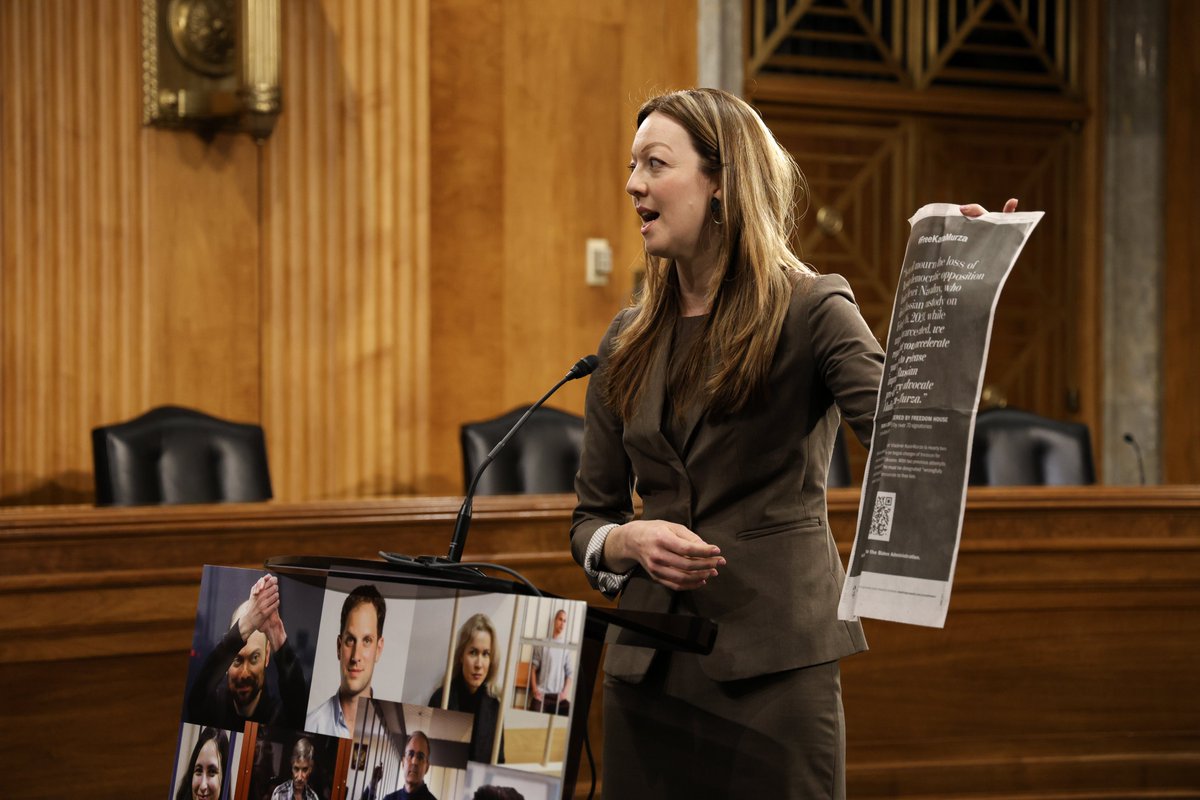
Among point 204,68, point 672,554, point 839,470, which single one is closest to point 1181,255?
point 839,470

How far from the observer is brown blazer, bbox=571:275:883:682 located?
159 cm

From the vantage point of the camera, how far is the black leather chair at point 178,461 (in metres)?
3.68

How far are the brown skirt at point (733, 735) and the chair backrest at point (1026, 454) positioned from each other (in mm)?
2717

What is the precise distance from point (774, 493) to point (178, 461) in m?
2.53

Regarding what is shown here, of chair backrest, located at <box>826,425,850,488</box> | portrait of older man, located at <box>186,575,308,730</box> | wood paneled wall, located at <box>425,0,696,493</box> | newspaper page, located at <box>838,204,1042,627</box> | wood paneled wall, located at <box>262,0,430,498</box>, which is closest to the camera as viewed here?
newspaper page, located at <box>838,204,1042,627</box>

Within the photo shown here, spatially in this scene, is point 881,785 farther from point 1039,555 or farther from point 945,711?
point 1039,555

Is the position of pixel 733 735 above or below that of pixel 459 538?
below

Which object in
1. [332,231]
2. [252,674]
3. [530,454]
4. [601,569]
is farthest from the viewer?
[332,231]

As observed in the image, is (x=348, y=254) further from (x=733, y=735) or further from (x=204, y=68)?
(x=733, y=735)

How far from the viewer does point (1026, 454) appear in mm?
4258

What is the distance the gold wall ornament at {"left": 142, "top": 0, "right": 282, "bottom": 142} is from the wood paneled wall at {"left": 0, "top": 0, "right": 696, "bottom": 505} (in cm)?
9

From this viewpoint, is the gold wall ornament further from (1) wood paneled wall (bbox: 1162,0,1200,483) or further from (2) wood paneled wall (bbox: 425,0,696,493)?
(1) wood paneled wall (bbox: 1162,0,1200,483)

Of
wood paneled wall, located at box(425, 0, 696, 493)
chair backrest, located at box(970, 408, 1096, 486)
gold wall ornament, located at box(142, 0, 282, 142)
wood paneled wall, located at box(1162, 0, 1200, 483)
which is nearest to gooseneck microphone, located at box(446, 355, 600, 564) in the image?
chair backrest, located at box(970, 408, 1096, 486)

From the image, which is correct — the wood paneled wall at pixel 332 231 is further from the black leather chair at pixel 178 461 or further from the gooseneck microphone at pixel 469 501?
the gooseneck microphone at pixel 469 501
